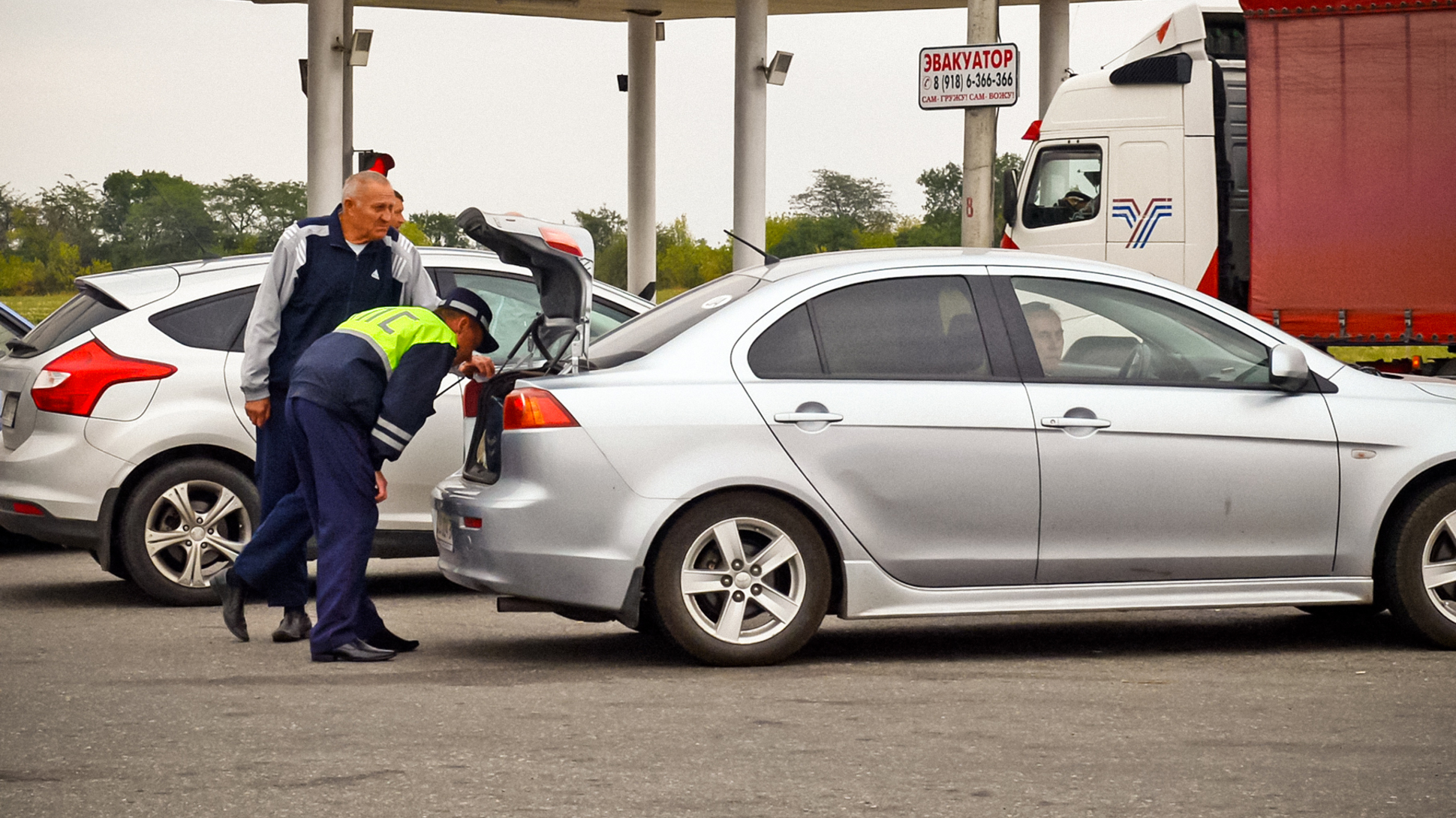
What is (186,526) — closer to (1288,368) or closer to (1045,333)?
(1045,333)

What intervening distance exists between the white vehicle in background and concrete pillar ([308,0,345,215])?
622 inches

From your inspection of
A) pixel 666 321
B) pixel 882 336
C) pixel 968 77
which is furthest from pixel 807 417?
pixel 968 77

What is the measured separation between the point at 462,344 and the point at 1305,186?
8.87 metres

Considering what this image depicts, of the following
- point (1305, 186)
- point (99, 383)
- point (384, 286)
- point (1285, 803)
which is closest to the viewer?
A: point (1285, 803)

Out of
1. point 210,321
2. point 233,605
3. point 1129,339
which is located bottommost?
point 233,605

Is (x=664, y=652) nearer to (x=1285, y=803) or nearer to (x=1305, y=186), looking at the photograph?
(x=1285, y=803)

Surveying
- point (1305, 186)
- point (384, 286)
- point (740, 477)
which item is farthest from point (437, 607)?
point (1305, 186)

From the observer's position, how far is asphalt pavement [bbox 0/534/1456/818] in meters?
4.61

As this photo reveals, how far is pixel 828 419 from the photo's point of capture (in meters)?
6.39

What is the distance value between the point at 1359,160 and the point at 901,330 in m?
8.27

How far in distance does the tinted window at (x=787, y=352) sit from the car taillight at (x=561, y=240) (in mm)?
870

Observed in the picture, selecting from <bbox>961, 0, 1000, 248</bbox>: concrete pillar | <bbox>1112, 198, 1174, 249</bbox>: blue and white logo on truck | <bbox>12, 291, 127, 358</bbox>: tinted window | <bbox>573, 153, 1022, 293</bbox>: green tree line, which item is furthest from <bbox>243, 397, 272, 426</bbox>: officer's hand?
<bbox>573, 153, 1022, 293</bbox>: green tree line

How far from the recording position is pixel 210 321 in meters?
8.33

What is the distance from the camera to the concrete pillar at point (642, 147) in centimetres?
3139
